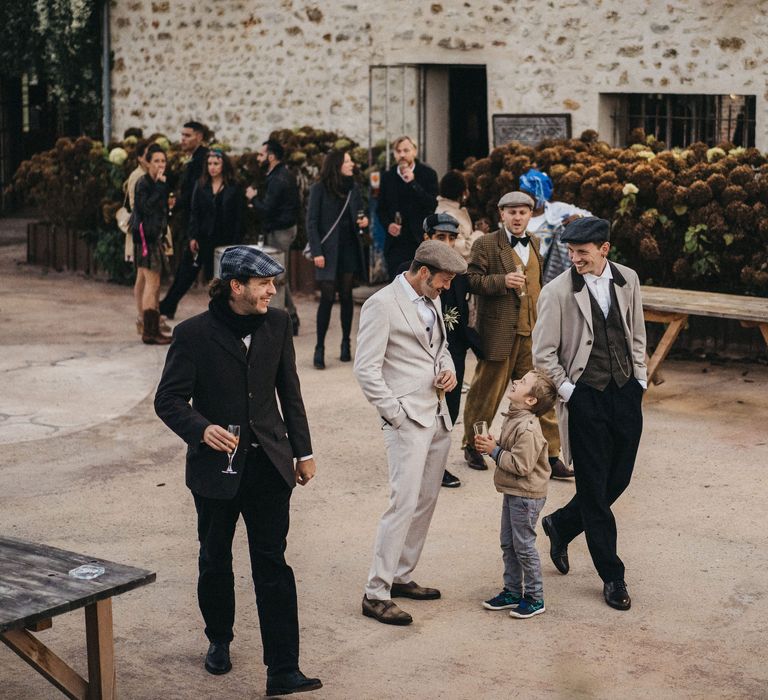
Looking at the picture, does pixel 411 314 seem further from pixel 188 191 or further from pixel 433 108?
pixel 433 108

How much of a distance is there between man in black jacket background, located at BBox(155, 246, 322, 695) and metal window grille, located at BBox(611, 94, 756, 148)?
919 cm

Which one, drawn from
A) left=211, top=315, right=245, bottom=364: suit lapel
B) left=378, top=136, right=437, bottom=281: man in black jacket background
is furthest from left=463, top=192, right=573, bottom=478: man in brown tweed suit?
left=211, top=315, right=245, bottom=364: suit lapel

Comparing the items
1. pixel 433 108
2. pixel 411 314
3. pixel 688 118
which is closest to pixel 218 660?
pixel 411 314

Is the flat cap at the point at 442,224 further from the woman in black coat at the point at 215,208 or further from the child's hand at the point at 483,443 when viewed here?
the woman in black coat at the point at 215,208

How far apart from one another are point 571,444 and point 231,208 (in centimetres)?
655

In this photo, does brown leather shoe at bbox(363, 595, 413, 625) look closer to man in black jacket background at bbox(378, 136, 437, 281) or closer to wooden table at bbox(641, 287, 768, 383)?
wooden table at bbox(641, 287, 768, 383)

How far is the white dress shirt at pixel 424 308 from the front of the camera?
20.4 ft

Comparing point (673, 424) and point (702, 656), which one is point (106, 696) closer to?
point (702, 656)

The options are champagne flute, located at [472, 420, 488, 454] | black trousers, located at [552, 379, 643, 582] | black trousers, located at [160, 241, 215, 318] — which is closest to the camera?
champagne flute, located at [472, 420, 488, 454]

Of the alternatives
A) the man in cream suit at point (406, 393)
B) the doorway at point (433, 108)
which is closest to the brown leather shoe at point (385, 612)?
the man in cream suit at point (406, 393)

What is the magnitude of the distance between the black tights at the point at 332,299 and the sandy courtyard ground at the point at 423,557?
39 cm

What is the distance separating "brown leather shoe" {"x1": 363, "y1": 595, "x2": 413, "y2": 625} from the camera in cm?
605

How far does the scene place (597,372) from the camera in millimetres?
6371

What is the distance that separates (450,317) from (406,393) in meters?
1.55
